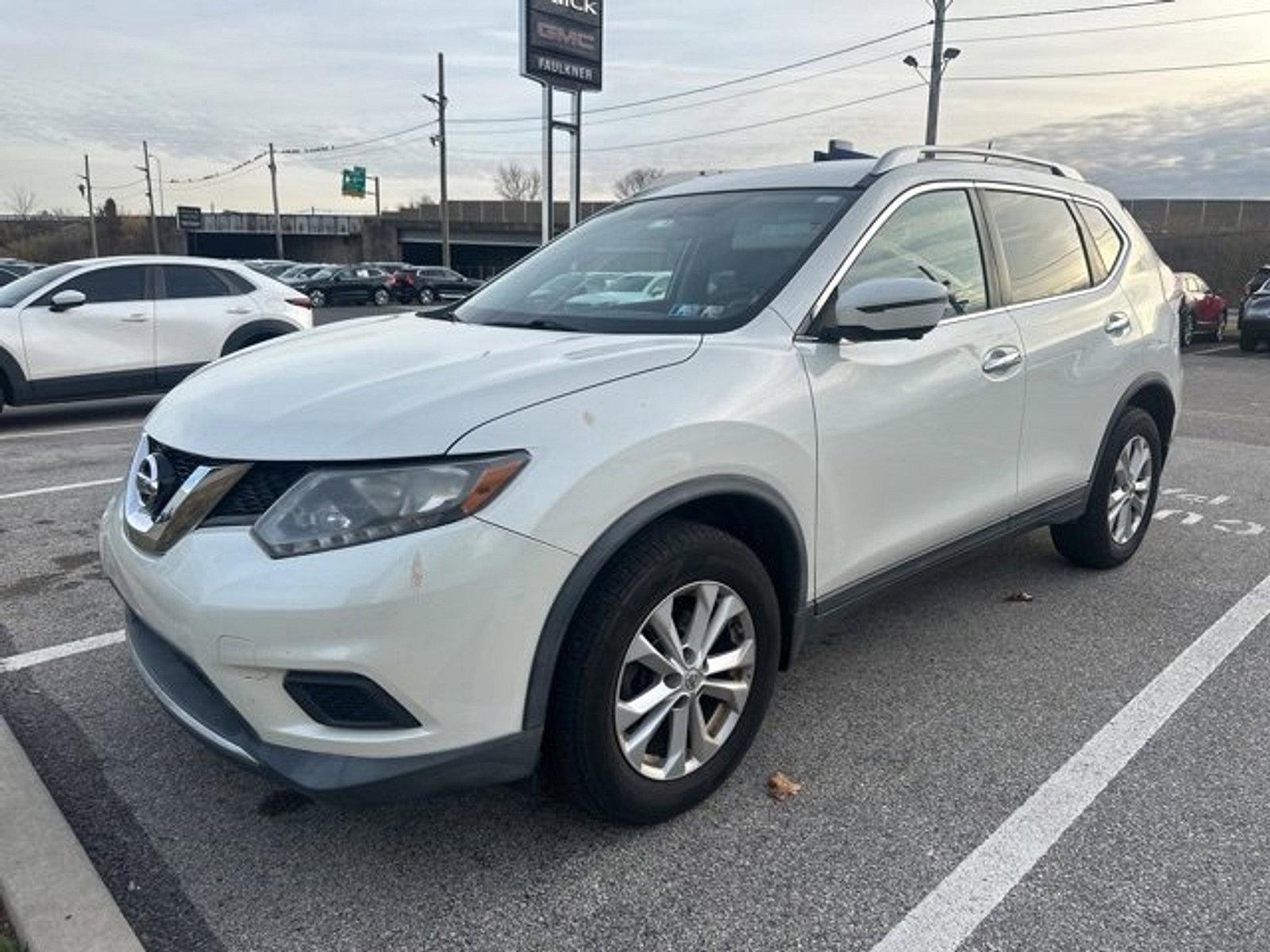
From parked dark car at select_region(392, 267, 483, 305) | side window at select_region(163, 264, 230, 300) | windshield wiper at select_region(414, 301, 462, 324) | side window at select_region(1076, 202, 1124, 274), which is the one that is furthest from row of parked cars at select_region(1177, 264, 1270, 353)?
parked dark car at select_region(392, 267, 483, 305)

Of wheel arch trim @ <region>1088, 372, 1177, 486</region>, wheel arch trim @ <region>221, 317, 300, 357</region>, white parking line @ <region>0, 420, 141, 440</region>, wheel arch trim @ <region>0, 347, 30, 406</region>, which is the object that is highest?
wheel arch trim @ <region>1088, 372, 1177, 486</region>

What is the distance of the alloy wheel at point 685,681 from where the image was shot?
2.43 m

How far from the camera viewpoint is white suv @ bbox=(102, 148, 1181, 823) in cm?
208

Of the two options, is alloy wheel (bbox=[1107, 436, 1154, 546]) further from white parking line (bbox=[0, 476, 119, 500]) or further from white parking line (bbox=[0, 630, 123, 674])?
white parking line (bbox=[0, 476, 119, 500])

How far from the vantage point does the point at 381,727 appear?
210 cm

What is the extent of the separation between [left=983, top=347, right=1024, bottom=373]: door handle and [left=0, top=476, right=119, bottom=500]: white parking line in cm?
561

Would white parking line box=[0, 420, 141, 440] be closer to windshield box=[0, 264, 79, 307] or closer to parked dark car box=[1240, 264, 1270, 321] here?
windshield box=[0, 264, 79, 307]

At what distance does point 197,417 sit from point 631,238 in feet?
5.87

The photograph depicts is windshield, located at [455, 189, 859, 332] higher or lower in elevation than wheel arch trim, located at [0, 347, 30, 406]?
higher

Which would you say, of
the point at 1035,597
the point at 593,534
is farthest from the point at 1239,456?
the point at 593,534

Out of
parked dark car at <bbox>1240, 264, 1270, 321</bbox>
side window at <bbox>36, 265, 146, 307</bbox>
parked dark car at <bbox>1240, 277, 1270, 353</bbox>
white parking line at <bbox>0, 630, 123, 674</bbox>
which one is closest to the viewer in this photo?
white parking line at <bbox>0, 630, 123, 674</bbox>

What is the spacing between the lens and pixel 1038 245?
3.96m

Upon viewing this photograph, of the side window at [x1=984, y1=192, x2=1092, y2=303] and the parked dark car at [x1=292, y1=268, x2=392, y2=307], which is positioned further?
the parked dark car at [x1=292, y1=268, x2=392, y2=307]

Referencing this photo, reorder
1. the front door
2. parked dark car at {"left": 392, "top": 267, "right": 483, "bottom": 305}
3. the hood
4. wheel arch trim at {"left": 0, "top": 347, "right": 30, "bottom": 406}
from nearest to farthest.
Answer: the hood → the front door → wheel arch trim at {"left": 0, "top": 347, "right": 30, "bottom": 406} → parked dark car at {"left": 392, "top": 267, "right": 483, "bottom": 305}
